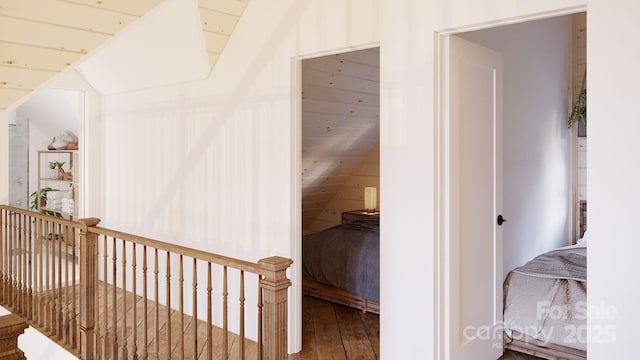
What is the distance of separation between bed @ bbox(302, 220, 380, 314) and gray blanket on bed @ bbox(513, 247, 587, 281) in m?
1.10

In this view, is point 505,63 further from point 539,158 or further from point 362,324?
point 362,324

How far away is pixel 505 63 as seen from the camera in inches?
142

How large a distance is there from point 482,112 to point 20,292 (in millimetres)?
3541

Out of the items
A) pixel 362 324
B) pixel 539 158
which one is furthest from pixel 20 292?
pixel 539 158

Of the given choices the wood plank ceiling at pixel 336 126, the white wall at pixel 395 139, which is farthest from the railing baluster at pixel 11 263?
the wood plank ceiling at pixel 336 126

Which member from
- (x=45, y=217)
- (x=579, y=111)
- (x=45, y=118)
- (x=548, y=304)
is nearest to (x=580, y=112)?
(x=579, y=111)

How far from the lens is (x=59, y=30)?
329 cm

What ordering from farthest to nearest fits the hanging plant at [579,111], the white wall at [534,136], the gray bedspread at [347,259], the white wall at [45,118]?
the white wall at [45,118] → the hanging plant at [579,111] → the gray bedspread at [347,259] → the white wall at [534,136]

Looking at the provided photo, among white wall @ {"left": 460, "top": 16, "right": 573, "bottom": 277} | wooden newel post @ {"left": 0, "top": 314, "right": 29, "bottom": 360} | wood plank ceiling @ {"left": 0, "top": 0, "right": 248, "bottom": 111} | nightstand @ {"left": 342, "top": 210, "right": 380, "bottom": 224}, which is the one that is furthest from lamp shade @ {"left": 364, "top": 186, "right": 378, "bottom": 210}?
wooden newel post @ {"left": 0, "top": 314, "right": 29, "bottom": 360}

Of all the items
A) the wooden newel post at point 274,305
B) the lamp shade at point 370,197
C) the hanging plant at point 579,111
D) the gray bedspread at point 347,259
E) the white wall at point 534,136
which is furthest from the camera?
the lamp shade at point 370,197

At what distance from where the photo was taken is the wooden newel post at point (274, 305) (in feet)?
6.40

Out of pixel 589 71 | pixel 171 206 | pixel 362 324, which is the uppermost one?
pixel 589 71

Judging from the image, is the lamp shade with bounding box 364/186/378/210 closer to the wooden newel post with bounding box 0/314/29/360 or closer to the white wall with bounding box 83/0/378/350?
the white wall with bounding box 83/0/378/350

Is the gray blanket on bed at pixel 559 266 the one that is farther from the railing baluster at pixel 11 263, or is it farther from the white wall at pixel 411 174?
the railing baluster at pixel 11 263
